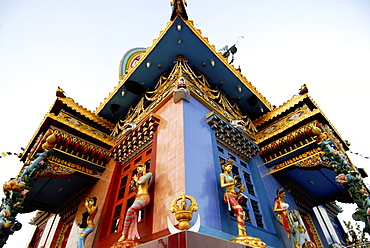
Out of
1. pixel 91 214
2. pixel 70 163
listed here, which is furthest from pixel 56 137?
pixel 91 214

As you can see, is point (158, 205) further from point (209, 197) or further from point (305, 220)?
point (305, 220)

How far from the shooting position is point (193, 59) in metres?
10.7

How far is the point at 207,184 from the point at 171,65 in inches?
274

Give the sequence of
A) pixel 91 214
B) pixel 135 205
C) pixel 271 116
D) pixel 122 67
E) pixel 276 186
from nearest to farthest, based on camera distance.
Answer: pixel 135 205, pixel 91 214, pixel 276 186, pixel 271 116, pixel 122 67

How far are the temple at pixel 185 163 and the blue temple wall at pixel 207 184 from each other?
4cm

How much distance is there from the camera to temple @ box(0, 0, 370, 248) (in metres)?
5.65

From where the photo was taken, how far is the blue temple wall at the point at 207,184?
16.7 feet

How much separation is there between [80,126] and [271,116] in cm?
948

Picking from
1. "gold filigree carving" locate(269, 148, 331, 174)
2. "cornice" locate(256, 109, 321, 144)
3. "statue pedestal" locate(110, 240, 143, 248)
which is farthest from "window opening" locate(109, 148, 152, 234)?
"gold filigree carving" locate(269, 148, 331, 174)

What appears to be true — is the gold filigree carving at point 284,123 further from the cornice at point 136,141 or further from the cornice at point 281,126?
the cornice at point 136,141

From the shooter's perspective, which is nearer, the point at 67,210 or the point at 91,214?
the point at 91,214

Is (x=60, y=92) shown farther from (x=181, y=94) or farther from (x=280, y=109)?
(x=280, y=109)

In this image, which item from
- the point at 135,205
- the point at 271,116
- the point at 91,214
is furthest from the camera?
the point at 271,116

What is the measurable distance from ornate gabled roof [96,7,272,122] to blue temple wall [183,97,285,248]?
Answer: 3153mm
